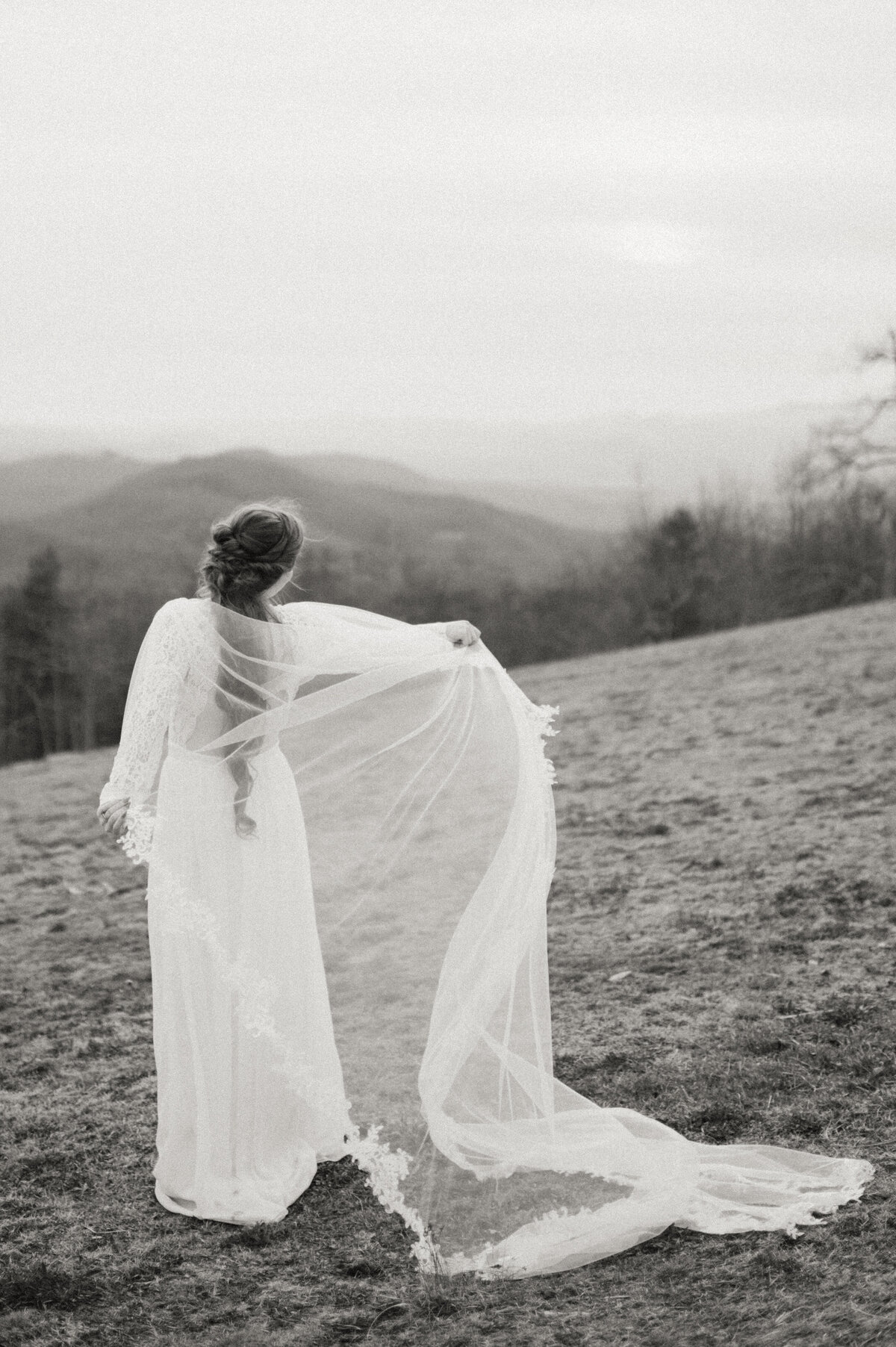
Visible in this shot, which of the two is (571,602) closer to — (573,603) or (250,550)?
(573,603)

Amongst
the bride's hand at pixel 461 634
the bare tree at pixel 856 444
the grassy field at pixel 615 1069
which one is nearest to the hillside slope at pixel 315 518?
the bare tree at pixel 856 444

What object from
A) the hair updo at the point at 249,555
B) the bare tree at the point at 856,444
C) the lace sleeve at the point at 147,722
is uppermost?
the bare tree at the point at 856,444

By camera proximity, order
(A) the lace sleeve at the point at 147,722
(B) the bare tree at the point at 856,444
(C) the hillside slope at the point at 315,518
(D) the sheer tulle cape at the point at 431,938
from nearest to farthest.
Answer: (D) the sheer tulle cape at the point at 431,938 → (A) the lace sleeve at the point at 147,722 → (B) the bare tree at the point at 856,444 → (C) the hillside slope at the point at 315,518

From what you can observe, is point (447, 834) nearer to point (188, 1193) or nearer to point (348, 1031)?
point (348, 1031)

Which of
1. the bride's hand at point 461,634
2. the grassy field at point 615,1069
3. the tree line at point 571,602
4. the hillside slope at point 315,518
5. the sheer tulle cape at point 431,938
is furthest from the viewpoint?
the hillside slope at point 315,518

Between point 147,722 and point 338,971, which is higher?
point 147,722

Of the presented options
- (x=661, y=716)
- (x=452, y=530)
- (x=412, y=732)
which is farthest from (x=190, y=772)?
(x=452, y=530)

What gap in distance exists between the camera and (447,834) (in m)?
4.41

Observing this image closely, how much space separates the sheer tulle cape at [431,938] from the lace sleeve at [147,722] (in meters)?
0.01

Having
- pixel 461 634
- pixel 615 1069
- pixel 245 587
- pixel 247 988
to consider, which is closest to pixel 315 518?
pixel 615 1069

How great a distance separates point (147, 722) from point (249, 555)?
677 millimetres

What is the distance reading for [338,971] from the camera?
4215 millimetres

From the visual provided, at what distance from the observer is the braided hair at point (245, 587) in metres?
3.85

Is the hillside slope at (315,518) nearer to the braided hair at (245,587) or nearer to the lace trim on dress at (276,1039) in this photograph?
the braided hair at (245,587)
